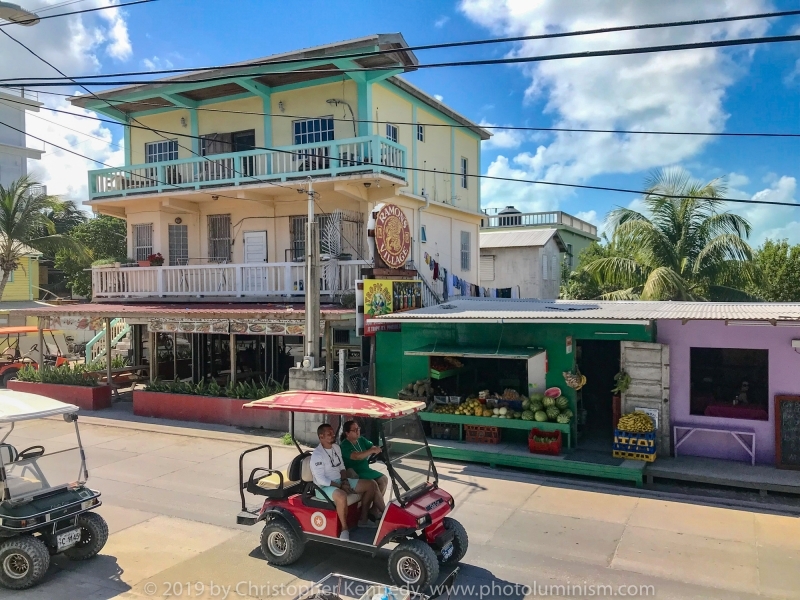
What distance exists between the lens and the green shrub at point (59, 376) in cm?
1805

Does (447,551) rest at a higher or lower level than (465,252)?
lower

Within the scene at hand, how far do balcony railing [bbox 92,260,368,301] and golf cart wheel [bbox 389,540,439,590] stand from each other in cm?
939

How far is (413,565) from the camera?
6.43 meters

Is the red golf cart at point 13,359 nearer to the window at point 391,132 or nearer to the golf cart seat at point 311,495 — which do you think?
the window at point 391,132

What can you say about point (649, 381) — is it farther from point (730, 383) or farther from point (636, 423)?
point (730, 383)

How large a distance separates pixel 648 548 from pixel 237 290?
12.3 metres

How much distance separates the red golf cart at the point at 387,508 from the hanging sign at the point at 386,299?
17.4 ft

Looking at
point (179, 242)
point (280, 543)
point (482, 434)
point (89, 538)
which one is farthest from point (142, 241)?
point (280, 543)

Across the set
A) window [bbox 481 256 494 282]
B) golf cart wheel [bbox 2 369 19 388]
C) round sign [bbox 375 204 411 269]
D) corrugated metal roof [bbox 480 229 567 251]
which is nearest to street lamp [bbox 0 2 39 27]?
round sign [bbox 375 204 411 269]

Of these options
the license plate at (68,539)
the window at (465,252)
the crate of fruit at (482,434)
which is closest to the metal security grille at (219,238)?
the window at (465,252)

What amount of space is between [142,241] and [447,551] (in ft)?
54.3

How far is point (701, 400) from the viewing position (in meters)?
11.4

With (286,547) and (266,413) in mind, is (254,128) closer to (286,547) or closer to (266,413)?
(266,413)

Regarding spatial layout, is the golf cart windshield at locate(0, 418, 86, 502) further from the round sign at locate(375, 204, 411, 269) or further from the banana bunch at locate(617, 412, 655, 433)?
the banana bunch at locate(617, 412, 655, 433)
